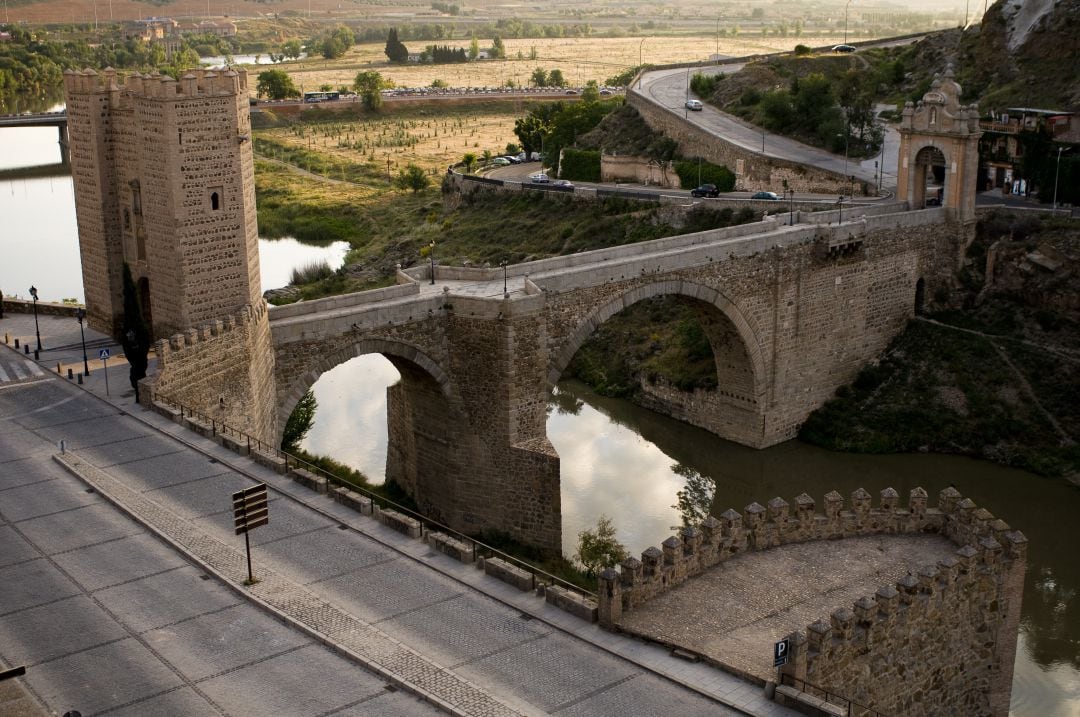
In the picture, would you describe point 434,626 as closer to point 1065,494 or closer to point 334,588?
point 334,588

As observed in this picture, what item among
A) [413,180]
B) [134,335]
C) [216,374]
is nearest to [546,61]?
[413,180]

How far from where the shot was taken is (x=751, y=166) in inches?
1750

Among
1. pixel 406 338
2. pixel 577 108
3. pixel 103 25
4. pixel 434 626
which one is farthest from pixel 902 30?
pixel 434 626

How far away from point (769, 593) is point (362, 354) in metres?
9.52

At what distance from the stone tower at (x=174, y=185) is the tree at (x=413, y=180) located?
36816 mm

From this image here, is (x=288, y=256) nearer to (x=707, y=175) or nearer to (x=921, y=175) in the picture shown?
(x=707, y=175)

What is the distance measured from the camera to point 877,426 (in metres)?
32.6

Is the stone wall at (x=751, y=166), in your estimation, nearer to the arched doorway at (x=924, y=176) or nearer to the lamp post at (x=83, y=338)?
the arched doorway at (x=924, y=176)

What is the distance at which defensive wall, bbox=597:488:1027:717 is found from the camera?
52.0 feet

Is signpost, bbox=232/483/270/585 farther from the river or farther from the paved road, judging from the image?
the paved road

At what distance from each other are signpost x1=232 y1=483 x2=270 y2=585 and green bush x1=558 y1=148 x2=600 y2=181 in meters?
35.9

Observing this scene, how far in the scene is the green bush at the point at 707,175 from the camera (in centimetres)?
4534

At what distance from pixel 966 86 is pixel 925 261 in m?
16.0

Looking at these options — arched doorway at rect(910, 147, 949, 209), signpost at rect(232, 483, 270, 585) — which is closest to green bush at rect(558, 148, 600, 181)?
arched doorway at rect(910, 147, 949, 209)
